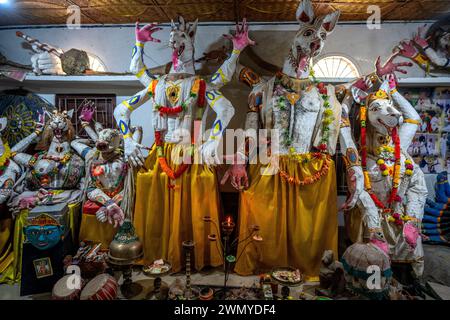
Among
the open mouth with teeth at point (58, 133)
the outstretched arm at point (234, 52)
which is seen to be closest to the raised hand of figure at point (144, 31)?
the outstretched arm at point (234, 52)

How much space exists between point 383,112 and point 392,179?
55 centimetres

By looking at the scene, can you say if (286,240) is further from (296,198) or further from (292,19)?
(292,19)

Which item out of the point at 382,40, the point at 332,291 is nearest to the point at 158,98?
the point at 332,291

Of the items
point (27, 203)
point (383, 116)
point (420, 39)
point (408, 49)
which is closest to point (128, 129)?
point (27, 203)

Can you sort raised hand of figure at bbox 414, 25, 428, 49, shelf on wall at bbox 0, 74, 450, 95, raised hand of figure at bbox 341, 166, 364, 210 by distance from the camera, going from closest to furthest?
raised hand of figure at bbox 341, 166, 364, 210 < shelf on wall at bbox 0, 74, 450, 95 < raised hand of figure at bbox 414, 25, 428, 49

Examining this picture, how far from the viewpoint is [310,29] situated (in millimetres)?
2098

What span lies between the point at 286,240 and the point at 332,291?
1.60 feet

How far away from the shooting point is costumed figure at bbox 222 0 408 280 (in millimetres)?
2229

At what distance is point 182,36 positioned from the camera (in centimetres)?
224

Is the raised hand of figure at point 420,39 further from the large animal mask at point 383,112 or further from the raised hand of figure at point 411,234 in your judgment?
the raised hand of figure at point 411,234

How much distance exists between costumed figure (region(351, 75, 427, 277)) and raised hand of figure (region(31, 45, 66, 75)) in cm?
295

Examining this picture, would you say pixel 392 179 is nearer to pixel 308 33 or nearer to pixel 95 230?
pixel 308 33

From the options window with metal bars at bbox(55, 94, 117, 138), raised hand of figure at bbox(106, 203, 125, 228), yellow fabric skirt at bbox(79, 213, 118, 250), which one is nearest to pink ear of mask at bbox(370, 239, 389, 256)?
raised hand of figure at bbox(106, 203, 125, 228)

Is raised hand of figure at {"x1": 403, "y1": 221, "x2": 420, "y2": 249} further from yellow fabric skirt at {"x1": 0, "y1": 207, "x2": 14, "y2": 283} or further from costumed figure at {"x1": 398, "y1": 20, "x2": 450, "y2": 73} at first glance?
yellow fabric skirt at {"x1": 0, "y1": 207, "x2": 14, "y2": 283}
